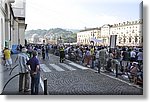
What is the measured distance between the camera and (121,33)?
16.2 ft

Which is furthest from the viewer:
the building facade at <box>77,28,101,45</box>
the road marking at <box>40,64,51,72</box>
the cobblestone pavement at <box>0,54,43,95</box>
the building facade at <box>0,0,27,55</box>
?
the building facade at <box>0,0,27,55</box>

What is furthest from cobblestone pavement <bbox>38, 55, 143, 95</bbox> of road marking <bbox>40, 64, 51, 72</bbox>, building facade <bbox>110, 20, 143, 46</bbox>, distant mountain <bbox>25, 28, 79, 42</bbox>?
building facade <bbox>110, 20, 143, 46</bbox>

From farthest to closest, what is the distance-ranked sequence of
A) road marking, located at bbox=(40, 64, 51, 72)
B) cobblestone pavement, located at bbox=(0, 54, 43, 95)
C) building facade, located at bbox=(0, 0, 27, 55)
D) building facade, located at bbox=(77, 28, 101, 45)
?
building facade, located at bbox=(0, 0, 27, 55) < road marking, located at bbox=(40, 64, 51, 72) < building facade, located at bbox=(77, 28, 101, 45) < cobblestone pavement, located at bbox=(0, 54, 43, 95)

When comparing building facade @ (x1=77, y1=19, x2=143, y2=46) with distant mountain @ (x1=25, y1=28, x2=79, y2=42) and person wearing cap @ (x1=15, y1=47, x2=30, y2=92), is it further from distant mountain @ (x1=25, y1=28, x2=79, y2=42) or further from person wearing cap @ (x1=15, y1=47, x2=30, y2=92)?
person wearing cap @ (x1=15, y1=47, x2=30, y2=92)

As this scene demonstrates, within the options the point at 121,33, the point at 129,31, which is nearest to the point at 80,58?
the point at 121,33

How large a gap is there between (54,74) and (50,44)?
0.46 metres

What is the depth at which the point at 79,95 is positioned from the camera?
478 centimetres

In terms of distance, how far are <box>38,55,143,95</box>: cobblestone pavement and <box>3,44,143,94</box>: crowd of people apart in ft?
0.44

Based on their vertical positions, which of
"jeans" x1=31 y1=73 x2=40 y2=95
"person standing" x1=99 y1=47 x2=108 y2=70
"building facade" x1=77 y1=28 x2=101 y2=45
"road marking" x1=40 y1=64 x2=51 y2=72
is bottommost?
"jeans" x1=31 y1=73 x2=40 y2=95

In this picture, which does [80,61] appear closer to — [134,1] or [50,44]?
[50,44]

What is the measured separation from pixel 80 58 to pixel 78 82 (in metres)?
0.63

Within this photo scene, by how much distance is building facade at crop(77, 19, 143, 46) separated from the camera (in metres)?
4.89

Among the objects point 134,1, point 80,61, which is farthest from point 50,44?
point 134,1

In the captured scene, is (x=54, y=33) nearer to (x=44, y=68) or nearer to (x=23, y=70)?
(x=44, y=68)
